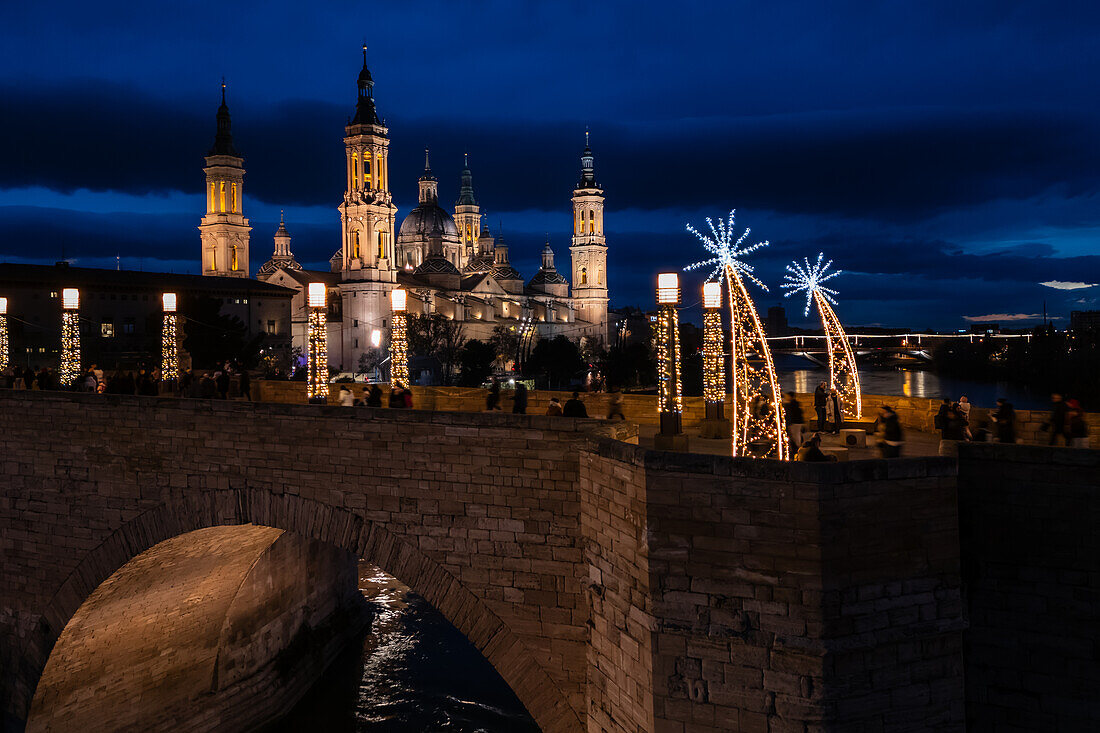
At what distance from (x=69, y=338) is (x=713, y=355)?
1474 centimetres

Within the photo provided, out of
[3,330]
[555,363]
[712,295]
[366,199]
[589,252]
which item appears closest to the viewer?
[712,295]

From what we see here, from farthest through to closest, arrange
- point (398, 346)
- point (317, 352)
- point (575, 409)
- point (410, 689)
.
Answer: point (410, 689) → point (398, 346) → point (317, 352) → point (575, 409)

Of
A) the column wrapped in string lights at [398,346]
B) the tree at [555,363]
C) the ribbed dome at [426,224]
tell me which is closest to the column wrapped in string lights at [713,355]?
the column wrapped in string lights at [398,346]

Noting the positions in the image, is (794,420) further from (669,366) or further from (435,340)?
(435,340)

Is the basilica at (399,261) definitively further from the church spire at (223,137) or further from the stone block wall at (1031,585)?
the stone block wall at (1031,585)

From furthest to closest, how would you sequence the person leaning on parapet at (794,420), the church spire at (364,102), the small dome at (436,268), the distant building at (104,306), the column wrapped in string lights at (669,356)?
1. the small dome at (436,268)
2. the church spire at (364,102)
3. the distant building at (104,306)
4. the person leaning on parapet at (794,420)
5. the column wrapped in string lights at (669,356)

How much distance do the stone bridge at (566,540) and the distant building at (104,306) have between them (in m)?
29.2

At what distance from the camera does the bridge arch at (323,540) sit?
9812 mm

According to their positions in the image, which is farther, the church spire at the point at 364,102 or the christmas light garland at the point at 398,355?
the church spire at the point at 364,102

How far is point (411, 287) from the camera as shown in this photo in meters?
75.1

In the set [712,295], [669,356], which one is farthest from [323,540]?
[712,295]

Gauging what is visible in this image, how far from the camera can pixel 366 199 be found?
6303 centimetres

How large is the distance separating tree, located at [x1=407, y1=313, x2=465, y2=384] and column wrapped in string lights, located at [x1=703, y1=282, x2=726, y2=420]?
50.3 metres

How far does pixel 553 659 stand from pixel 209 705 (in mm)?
10380
